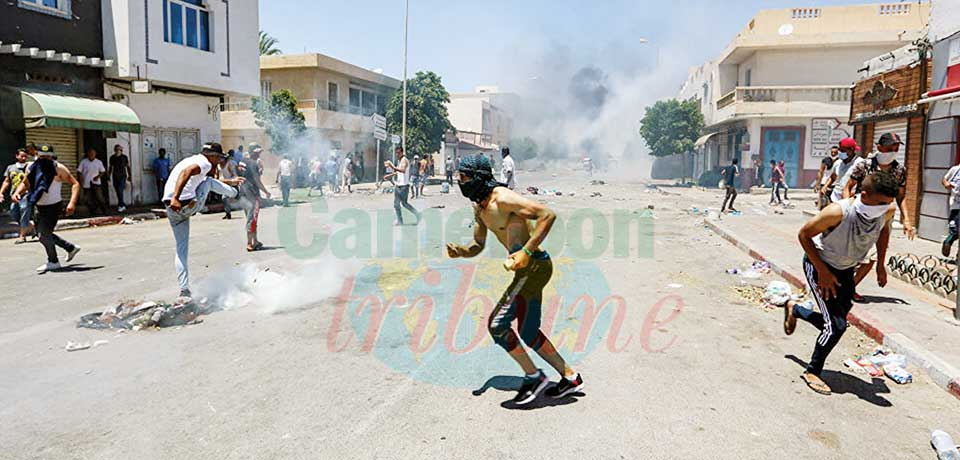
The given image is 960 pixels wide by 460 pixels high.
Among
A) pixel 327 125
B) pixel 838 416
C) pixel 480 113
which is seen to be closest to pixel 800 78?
pixel 327 125

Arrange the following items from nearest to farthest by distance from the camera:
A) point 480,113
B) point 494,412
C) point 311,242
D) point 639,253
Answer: point 494,412 → point 639,253 → point 311,242 → point 480,113

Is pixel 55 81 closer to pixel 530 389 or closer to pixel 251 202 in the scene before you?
pixel 251 202

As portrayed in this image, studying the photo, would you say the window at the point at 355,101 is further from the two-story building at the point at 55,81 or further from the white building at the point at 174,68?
the two-story building at the point at 55,81

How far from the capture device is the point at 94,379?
4371mm

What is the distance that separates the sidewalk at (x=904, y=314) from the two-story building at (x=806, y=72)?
20.9m

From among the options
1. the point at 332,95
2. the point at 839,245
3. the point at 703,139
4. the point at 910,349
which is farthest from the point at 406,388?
the point at 703,139

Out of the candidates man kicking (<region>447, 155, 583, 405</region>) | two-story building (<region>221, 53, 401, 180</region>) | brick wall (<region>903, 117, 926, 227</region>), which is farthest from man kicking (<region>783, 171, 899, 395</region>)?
two-story building (<region>221, 53, 401, 180</region>)

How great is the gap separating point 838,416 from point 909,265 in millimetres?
5193

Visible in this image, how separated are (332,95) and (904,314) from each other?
104ft

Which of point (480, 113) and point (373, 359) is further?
point (480, 113)

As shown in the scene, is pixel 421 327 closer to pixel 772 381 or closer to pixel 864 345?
pixel 772 381

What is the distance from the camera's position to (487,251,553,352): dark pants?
3.86 meters

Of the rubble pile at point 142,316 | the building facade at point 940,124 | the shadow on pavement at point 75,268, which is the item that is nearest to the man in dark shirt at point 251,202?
→ the shadow on pavement at point 75,268

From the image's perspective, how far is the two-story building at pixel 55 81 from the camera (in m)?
13.9
